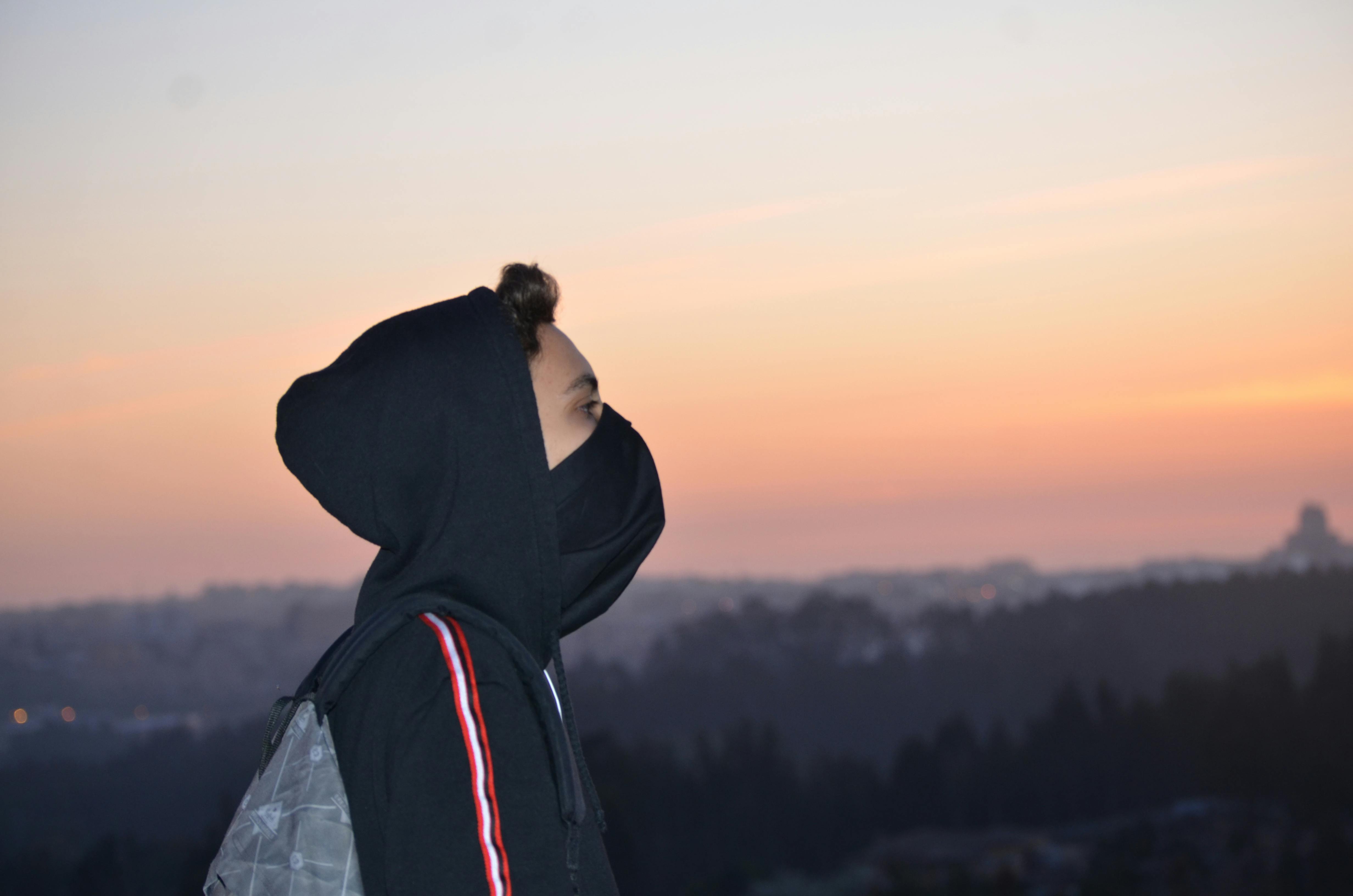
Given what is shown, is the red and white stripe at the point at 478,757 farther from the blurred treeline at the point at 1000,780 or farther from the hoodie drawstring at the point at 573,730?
the blurred treeline at the point at 1000,780

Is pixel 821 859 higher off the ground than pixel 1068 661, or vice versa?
pixel 1068 661

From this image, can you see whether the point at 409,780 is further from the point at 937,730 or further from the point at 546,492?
the point at 937,730

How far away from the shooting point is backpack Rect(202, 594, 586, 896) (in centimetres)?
104

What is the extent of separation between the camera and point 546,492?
3.85ft

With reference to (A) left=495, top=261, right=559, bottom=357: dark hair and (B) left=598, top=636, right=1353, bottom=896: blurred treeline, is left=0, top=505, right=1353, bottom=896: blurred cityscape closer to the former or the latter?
(B) left=598, top=636, right=1353, bottom=896: blurred treeline

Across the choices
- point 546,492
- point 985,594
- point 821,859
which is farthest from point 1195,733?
point 546,492

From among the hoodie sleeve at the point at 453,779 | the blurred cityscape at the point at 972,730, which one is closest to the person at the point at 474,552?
the hoodie sleeve at the point at 453,779

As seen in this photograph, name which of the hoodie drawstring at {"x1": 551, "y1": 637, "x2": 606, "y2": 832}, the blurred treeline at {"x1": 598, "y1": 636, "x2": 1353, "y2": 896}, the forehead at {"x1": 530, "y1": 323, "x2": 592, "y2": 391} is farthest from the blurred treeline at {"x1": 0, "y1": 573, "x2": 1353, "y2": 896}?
the forehead at {"x1": 530, "y1": 323, "x2": 592, "y2": 391}

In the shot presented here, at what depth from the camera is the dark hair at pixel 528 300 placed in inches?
49.8

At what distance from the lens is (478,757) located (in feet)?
3.24

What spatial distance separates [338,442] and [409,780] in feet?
1.18

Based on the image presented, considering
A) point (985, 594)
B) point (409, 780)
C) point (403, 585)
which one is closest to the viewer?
point (409, 780)

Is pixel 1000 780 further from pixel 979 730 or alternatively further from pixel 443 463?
pixel 443 463

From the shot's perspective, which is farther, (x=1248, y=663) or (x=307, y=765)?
(x=1248, y=663)
